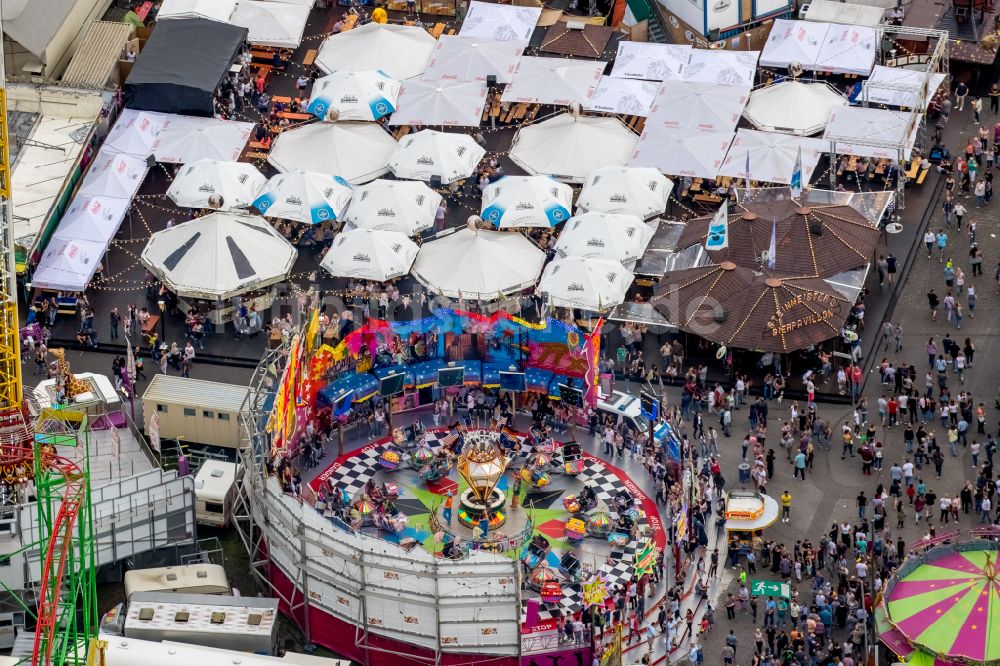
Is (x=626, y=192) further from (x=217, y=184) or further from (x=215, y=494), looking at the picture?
(x=215, y=494)

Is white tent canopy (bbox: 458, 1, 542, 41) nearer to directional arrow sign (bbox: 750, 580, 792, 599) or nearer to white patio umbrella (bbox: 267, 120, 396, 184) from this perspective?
white patio umbrella (bbox: 267, 120, 396, 184)

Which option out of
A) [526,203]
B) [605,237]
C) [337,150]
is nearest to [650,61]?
[526,203]

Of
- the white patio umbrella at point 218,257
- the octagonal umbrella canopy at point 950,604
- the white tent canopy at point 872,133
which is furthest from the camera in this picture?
the white tent canopy at point 872,133

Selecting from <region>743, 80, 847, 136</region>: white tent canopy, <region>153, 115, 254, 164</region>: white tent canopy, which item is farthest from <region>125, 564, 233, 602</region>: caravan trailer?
<region>743, 80, 847, 136</region>: white tent canopy

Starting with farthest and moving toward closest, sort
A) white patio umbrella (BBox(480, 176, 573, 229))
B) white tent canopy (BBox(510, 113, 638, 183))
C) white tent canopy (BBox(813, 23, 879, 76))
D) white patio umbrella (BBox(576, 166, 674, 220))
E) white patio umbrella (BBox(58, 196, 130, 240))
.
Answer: white tent canopy (BBox(813, 23, 879, 76)), white tent canopy (BBox(510, 113, 638, 183)), white patio umbrella (BBox(576, 166, 674, 220)), white patio umbrella (BBox(480, 176, 573, 229)), white patio umbrella (BBox(58, 196, 130, 240))

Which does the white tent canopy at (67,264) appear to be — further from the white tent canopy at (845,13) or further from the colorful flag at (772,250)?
the white tent canopy at (845,13)

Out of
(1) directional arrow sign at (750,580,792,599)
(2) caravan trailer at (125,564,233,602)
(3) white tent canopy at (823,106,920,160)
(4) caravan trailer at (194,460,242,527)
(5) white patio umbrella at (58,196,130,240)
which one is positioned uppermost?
(3) white tent canopy at (823,106,920,160)

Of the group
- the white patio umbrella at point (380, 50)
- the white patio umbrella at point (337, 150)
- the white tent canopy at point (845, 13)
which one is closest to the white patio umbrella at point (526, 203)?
the white patio umbrella at point (337, 150)

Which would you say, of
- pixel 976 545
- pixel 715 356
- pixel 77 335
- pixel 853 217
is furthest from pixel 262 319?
pixel 976 545
